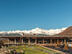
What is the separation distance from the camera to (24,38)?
93938mm

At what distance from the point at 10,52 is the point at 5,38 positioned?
52.9m

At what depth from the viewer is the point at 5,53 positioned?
151ft

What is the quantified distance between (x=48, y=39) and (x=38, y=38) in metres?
7.82

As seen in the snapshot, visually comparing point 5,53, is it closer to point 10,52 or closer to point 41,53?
point 10,52

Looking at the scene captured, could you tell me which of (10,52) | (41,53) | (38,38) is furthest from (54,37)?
(10,52)

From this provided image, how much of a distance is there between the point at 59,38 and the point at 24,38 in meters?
25.7

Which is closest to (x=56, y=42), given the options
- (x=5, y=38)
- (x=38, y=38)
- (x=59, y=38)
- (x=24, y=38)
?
(x=59, y=38)

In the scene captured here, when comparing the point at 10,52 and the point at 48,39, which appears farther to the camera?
the point at 48,39

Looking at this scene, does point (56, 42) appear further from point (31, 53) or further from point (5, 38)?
point (31, 53)

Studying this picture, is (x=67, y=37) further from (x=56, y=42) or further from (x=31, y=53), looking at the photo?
(x=31, y=53)

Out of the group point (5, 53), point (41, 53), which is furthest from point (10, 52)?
point (41, 53)

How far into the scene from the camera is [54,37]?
3686 inches

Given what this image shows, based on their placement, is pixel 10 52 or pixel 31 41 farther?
pixel 31 41

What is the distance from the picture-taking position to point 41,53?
48781 millimetres
